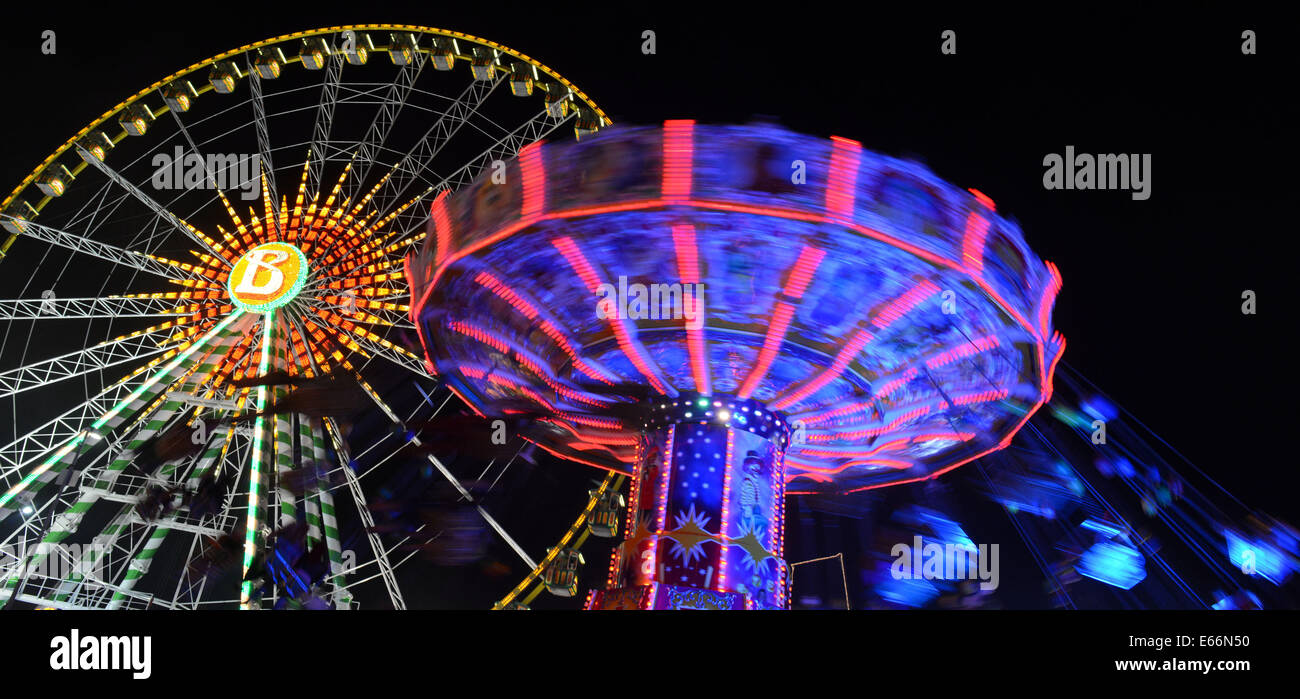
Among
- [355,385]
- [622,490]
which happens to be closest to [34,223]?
[355,385]

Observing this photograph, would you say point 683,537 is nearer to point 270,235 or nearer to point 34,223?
point 270,235

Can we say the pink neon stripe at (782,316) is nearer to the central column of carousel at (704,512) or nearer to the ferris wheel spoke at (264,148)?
the central column of carousel at (704,512)

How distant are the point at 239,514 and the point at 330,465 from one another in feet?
11.0

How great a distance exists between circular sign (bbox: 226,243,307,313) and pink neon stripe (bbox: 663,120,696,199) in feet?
23.8

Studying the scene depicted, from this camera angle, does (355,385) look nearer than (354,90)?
Yes

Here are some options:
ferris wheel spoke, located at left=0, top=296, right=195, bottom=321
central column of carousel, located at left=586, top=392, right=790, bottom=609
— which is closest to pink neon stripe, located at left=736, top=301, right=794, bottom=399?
central column of carousel, located at left=586, top=392, right=790, bottom=609

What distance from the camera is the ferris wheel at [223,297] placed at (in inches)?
600

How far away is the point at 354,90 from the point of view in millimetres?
17391

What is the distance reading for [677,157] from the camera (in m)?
10.1

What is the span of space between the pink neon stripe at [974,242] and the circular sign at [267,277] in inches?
364

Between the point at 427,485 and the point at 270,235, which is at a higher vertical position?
the point at 270,235

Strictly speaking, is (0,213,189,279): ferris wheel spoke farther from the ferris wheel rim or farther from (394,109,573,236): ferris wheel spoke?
(394,109,573,236): ferris wheel spoke

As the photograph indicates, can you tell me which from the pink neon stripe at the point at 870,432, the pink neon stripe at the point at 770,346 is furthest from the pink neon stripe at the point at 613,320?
the pink neon stripe at the point at 870,432

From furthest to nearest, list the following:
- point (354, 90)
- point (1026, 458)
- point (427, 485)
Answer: point (354, 90)
point (427, 485)
point (1026, 458)
